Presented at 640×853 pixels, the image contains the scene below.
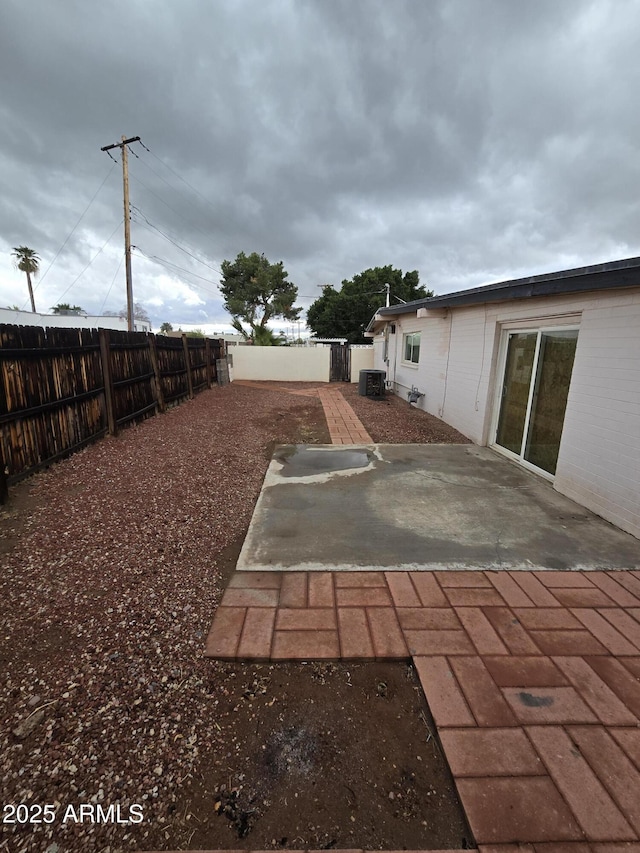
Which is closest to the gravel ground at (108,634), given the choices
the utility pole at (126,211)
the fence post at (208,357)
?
the fence post at (208,357)

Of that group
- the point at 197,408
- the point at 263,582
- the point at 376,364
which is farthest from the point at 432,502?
the point at 376,364

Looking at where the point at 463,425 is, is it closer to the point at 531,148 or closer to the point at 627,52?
the point at 627,52

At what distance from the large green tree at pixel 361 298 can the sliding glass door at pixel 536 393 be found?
2660 cm

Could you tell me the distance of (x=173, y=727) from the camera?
1.54 metres

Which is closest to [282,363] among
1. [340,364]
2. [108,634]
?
[340,364]

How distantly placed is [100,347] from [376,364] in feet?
37.9

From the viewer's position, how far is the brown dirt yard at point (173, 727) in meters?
1.24

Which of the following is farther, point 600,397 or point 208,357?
point 208,357

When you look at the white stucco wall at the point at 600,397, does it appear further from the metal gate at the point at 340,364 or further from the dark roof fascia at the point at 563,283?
the metal gate at the point at 340,364

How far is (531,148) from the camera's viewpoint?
1005cm

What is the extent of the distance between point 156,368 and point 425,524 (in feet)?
22.5

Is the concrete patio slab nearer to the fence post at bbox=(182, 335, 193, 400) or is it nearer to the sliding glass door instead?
the sliding glass door

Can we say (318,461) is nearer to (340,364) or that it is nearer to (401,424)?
(401,424)

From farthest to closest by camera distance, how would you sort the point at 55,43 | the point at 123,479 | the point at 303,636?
the point at 55,43
the point at 123,479
the point at 303,636
